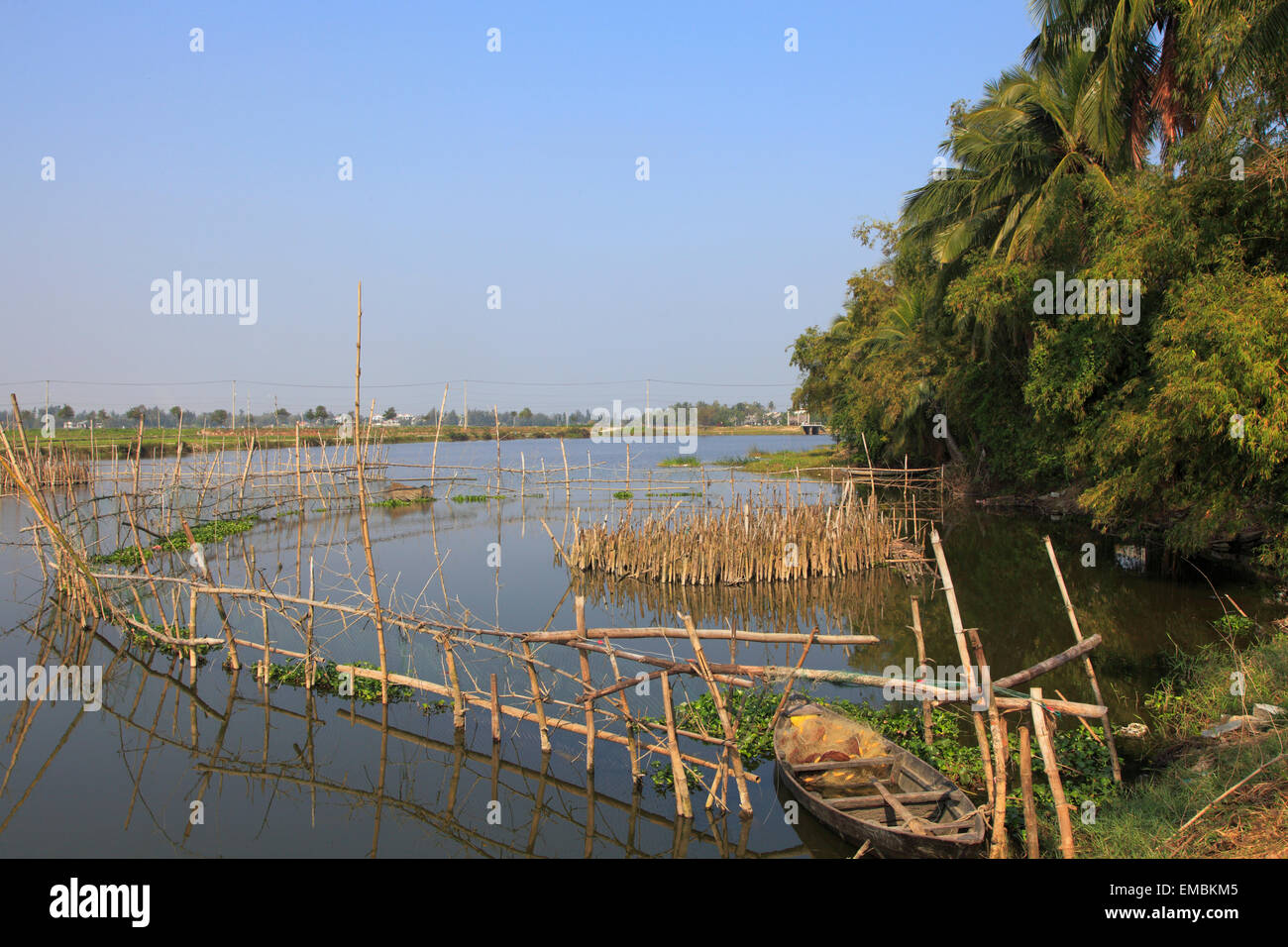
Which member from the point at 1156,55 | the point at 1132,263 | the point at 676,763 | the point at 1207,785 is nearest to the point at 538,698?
the point at 676,763

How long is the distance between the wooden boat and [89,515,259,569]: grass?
11083mm

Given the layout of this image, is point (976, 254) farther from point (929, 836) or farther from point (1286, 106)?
point (929, 836)

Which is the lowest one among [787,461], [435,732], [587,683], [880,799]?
[435,732]

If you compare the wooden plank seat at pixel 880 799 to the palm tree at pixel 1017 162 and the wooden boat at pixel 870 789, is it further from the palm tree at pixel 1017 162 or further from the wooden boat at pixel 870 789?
the palm tree at pixel 1017 162

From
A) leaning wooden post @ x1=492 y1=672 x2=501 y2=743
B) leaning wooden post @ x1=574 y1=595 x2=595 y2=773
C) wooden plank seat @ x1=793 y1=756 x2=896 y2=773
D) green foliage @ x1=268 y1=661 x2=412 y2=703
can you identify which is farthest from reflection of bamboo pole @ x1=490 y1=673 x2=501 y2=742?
wooden plank seat @ x1=793 y1=756 x2=896 y2=773

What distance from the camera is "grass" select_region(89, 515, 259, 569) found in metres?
14.3

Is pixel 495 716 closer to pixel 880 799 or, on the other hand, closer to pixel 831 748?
pixel 831 748

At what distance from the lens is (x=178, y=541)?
1661cm

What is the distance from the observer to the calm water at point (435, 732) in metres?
5.84

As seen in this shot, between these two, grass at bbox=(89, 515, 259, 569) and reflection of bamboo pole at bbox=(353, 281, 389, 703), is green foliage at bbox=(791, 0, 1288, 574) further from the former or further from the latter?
grass at bbox=(89, 515, 259, 569)

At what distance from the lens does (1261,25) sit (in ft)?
27.6

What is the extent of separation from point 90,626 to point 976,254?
17.9 metres

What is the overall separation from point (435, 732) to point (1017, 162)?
15.8 metres

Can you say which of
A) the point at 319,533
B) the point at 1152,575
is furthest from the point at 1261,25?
the point at 319,533
